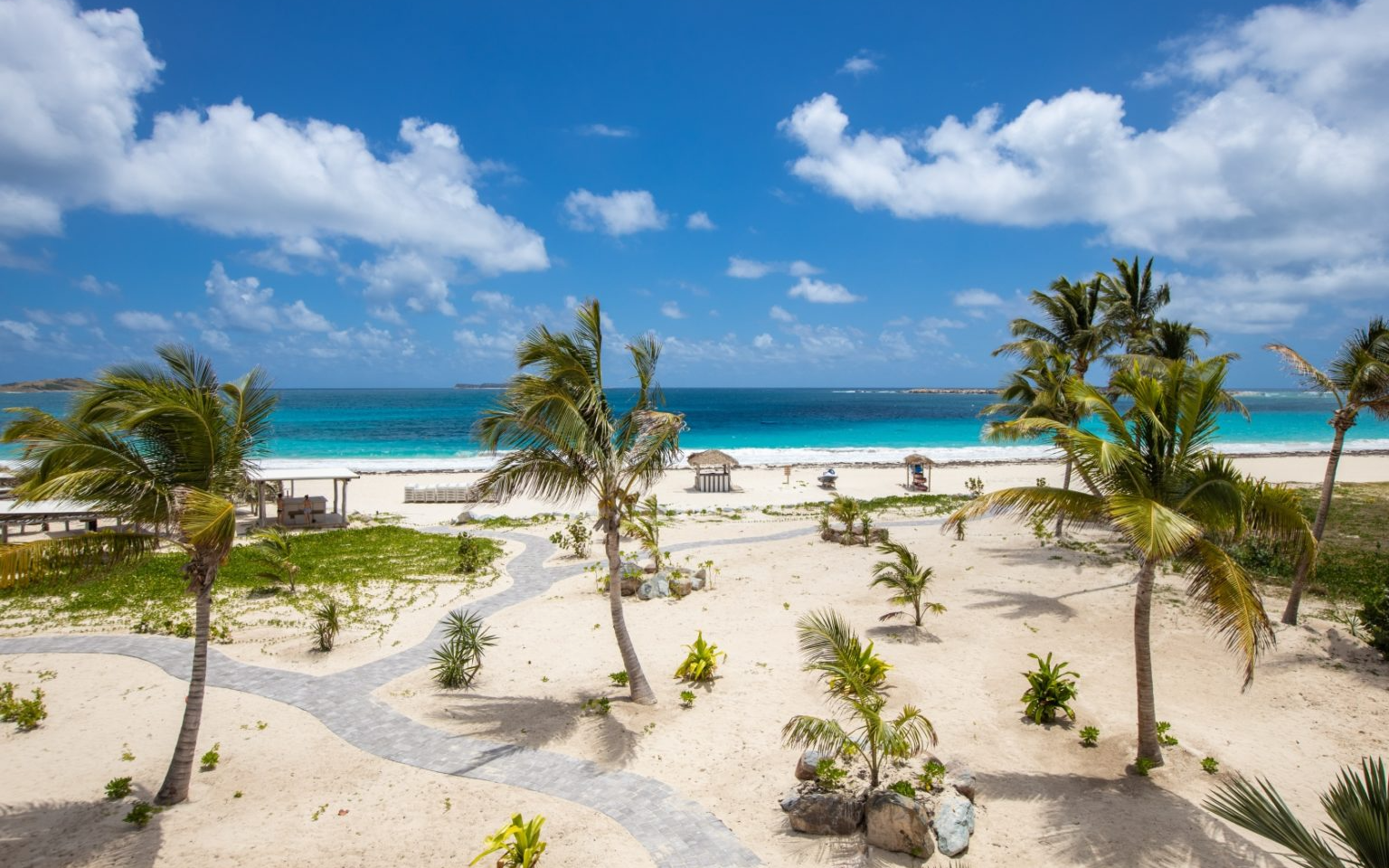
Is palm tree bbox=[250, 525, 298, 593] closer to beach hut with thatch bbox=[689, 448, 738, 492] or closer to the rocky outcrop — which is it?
the rocky outcrop

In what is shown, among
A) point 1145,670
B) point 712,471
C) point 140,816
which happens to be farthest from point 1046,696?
point 712,471

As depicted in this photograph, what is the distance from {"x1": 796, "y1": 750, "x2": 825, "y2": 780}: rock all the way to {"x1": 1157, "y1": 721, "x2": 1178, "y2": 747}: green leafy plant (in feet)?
13.9

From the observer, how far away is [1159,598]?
44.7ft

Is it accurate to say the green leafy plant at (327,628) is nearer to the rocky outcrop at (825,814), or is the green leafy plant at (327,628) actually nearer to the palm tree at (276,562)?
the palm tree at (276,562)

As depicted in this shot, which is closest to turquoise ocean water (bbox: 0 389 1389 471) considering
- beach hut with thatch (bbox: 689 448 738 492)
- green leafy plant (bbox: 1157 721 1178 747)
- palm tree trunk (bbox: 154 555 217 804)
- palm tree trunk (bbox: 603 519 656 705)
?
beach hut with thatch (bbox: 689 448 738 492)

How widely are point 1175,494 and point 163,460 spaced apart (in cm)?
1048

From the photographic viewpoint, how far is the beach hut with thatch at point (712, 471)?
3194 cm

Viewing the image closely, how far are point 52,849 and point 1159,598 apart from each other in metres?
16.8

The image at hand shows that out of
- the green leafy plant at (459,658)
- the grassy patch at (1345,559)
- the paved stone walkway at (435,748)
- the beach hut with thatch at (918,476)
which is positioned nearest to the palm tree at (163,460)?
the paved stone walkway at (435,748)

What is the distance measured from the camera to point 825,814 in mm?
7000

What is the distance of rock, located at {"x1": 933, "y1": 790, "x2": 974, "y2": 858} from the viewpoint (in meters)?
6.68

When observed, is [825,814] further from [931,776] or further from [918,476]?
[918,476]

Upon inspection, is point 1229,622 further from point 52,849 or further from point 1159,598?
point 52,849

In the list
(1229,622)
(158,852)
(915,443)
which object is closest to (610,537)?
(158,852)
